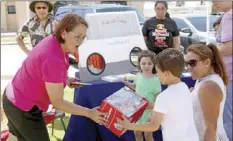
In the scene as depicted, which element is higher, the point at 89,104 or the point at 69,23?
the point at 69,23

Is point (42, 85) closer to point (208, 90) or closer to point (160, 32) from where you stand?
point (208, 90)

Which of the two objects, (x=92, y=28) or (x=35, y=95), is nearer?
(x=35, y=95)

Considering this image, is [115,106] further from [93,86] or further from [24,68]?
[93,86]

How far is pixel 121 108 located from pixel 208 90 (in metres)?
0.47

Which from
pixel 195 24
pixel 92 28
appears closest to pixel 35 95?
pixel 92 28

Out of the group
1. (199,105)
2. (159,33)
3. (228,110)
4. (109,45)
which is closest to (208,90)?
(199,105)

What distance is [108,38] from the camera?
3084mm

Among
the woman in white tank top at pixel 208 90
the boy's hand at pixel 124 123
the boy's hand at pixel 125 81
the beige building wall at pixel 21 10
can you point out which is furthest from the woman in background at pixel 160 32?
the boy's hand at pixel 124 123

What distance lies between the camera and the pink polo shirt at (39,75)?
1.81 m

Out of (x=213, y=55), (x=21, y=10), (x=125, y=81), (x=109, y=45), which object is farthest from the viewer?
(x=21, y=10)

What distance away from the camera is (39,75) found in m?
1.88

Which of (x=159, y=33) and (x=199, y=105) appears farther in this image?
(x=159, y=33)

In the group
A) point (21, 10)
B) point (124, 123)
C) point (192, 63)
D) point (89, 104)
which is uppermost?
point (21, 10)

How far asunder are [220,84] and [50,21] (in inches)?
87.3
